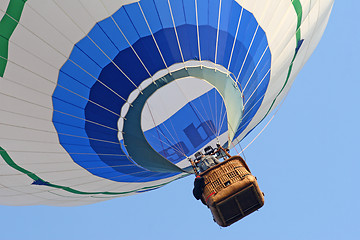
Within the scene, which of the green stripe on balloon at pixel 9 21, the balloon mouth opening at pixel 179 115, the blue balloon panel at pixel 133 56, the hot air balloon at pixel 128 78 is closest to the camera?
the green stripe on balloon at pixel 9 21

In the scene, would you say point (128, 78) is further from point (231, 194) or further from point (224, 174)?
point (231, 194)

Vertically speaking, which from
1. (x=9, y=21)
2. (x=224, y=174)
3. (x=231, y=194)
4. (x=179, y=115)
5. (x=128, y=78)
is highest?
(x=9, y=21)

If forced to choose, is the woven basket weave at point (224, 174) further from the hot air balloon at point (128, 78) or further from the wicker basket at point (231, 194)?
the hot air balloon at point (128, 78)

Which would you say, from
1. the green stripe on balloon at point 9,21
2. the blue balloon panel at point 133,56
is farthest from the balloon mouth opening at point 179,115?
the green stripe on balloon at point 9,21

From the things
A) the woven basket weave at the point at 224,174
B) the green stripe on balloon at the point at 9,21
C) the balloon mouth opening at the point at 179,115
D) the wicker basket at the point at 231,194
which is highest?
the green stripe on balloon at the point at 9,21

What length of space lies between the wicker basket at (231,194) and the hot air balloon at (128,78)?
146 cm

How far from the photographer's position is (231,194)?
579cm

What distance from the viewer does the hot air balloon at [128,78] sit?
6.07m

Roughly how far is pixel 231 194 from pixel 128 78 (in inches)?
81.7

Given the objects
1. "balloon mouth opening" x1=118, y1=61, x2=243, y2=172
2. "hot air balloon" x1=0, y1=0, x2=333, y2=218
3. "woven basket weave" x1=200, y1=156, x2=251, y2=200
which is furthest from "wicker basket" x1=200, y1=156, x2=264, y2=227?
"hot air balloon" x1=0, y1=0, x2=333, y2=218

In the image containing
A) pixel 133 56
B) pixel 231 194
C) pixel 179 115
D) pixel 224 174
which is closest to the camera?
pixel 231 194

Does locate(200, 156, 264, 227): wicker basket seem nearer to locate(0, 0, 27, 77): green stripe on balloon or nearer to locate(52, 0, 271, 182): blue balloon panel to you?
locate(52, 0, 271, 182): blue balloon panel

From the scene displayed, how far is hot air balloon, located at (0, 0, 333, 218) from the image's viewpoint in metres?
6.07

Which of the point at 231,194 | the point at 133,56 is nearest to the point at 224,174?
the point at 231,194
